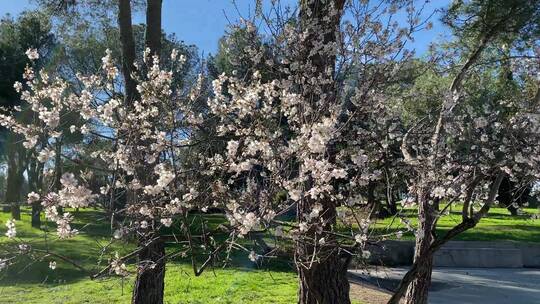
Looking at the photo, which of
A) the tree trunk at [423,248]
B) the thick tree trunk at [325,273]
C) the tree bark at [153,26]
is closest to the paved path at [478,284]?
the tree trunk at [423,248]

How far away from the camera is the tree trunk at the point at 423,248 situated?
4.67 metres

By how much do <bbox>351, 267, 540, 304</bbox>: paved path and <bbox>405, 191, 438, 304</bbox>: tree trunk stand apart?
5.74ft

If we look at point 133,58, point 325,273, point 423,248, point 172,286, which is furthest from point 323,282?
point 172,286

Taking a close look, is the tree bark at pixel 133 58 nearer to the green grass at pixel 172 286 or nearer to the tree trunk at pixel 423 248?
the green grass at pixel 172 286

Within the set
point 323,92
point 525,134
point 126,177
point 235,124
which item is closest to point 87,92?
point 126,177

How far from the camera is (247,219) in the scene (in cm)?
332

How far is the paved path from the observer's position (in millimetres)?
9375

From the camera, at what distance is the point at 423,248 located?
5.40 metres

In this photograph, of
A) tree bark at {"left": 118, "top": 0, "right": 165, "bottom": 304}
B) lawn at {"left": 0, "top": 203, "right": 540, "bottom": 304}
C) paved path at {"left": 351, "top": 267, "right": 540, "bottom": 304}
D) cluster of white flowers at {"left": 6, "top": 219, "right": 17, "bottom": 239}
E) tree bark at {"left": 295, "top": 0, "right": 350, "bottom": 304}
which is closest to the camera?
cluster of white flowers at {"left": 6, "top": 219, "right": 17, "bottom": 239}

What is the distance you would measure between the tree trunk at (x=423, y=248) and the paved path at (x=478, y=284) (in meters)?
1.75

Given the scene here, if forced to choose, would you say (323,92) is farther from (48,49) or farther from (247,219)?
(48,49)

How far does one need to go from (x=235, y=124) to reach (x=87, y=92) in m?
1.16

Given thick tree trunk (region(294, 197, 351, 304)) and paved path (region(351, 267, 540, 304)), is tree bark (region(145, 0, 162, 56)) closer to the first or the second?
thick tree trunk (region(294, 197, 351, 304))

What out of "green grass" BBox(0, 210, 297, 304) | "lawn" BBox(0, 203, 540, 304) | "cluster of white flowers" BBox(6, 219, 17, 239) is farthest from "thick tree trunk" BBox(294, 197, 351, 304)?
"green grass" BBox(0, 210, 297, 304)
